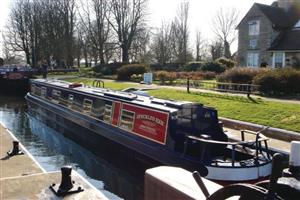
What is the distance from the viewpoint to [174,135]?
8742 mm

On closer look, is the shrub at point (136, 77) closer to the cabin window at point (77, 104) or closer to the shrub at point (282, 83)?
the shrub at point (282, 83)

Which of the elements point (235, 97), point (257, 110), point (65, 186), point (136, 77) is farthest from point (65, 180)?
point (136, 77)

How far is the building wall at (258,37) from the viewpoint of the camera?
37.7 m

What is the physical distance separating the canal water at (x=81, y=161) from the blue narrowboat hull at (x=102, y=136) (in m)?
0.45

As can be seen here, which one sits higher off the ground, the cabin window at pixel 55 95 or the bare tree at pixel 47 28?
the bare tree at pixel 47 28

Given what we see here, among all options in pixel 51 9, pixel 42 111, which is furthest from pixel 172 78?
pixel 51 9

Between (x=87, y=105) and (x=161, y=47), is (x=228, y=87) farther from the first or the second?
(x=161, y=47)

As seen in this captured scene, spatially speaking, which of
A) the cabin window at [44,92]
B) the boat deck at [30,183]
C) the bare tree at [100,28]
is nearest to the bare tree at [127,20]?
the bare tree at [100,28]

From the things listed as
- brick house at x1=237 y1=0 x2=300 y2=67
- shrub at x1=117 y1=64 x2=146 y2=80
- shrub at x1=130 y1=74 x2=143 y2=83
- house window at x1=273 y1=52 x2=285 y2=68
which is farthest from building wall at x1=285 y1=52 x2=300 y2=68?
shrub at x1=130 y1=74 x2=143 y2=83

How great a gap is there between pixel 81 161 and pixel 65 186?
5869mm

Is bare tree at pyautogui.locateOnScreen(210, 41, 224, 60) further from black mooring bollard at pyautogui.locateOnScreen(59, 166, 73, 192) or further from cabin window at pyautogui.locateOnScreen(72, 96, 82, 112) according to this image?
black mooring bollard at pyautogui.locateOnScreen(59, 166, 73, 192)

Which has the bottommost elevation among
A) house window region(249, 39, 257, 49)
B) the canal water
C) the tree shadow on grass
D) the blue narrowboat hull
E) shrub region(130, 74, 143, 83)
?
the canal water

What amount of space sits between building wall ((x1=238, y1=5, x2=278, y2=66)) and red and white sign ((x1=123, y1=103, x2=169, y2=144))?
29.3 meters

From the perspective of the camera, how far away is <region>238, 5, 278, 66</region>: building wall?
124 feet
